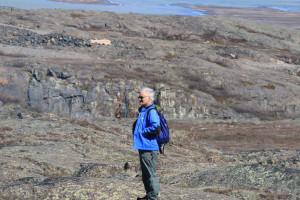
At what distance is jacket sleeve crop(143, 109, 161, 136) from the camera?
12.9 m

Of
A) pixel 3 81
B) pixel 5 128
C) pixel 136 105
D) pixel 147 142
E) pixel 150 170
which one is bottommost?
pixel 136 105

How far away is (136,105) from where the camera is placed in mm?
63062

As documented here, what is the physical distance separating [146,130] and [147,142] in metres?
0.31

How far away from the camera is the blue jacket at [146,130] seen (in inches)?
510

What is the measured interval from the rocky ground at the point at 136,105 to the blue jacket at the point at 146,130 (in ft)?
5.02

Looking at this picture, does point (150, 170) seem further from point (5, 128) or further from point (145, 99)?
point (5, 128)

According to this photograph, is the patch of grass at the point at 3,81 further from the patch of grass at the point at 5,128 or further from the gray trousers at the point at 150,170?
the gray trousers at the point at 150,170

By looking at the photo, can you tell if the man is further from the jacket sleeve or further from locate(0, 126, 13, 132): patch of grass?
locate(0, 126, 13, 132): patch of grass

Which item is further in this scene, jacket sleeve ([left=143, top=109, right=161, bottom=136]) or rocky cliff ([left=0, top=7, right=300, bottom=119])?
rocky cliff ([left=0, top=7, right=300, bottom=119])

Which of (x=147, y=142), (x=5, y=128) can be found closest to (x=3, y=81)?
(x=5, y=128)

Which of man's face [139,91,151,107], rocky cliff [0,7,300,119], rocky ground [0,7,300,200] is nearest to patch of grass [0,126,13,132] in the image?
rocky ground [0,7,300,200]

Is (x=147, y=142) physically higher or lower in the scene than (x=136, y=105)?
higher

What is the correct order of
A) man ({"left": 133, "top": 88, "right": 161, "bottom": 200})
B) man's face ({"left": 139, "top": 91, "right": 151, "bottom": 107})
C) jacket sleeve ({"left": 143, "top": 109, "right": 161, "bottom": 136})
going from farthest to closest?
man's face ({"left": 139, "top": 91, "right": 151, "bottom": 107}) < man ({"left": 133, "top": 88, "right": 161, "bottom": 200}) < jacket sleeve ({"left": 143, "top": 109, "right": 161, "bottom": 136})

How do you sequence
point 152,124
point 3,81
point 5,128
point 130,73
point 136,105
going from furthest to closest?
point 130,73 < point 136,105 < point 3,81 < point 5,128 < point 152,124
